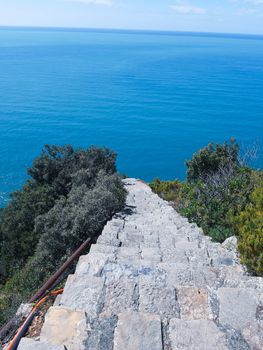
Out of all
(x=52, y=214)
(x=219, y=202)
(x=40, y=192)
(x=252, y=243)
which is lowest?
(x=252, y=243)

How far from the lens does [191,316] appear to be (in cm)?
380

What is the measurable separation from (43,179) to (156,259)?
10.1 m

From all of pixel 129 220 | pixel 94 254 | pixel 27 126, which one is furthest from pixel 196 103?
pixel 94 254

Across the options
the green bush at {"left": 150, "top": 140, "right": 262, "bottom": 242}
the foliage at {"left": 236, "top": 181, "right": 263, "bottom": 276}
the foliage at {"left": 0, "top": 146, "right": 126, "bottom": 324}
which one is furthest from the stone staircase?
the green bush at {"left": 150, "top": 140, "right": 262, "bottom": 242}

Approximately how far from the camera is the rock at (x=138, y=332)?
325 centimetres

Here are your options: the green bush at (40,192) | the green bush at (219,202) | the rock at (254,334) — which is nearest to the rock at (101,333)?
the rock at (254,334)

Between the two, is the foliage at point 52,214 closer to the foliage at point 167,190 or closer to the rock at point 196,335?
the foliage at point 167,190

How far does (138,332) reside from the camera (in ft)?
11.1

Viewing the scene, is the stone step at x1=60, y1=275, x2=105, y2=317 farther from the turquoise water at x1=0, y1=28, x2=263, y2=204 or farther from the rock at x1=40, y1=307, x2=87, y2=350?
the turquoise water at x1=0, y1=28, x2=263, y2=204

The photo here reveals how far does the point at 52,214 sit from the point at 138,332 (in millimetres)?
6513

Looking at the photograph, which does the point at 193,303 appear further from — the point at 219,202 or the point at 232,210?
the point at 219,202

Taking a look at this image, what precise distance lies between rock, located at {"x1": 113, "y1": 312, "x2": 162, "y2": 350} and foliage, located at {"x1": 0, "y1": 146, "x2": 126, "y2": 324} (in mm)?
2791

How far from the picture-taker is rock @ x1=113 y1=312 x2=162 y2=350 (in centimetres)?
325

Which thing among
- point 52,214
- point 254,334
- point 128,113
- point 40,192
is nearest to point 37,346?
point 254,334
